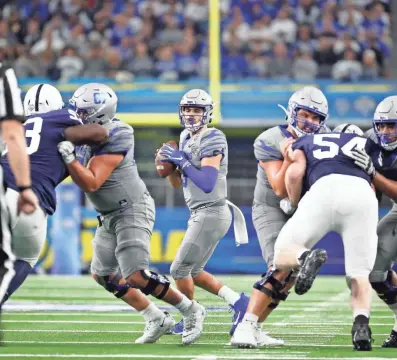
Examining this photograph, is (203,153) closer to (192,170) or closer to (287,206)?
(192,170)

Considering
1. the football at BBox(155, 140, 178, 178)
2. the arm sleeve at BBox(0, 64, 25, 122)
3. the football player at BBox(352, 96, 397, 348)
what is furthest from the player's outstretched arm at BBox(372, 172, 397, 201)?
the arm sleeve at BBox(0, 64, 25, 122)

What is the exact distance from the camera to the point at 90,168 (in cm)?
636

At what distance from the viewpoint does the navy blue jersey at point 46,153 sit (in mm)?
5867

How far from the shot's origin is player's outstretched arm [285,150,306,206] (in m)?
6.03

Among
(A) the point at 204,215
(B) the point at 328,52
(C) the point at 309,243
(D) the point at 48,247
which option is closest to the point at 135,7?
(B) the point at 328,52

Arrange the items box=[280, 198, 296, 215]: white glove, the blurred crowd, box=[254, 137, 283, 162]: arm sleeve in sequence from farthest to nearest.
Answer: the blurred crowd
box=[254, 137, 283, 162]: arm sleeve
box=[280, 198, 296, 215]: white glove

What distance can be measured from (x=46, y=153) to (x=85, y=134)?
0.79 feet

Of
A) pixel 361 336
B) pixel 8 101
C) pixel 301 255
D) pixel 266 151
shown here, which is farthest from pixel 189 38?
pixel 8 101

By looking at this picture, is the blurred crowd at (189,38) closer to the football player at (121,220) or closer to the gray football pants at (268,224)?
the gray football pants at (268,224)

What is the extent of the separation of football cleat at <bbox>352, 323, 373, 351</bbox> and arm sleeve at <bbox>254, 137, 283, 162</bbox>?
1341 mm

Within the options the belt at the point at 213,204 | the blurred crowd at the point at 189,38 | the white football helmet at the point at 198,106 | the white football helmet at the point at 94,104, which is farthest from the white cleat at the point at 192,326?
the blurred crowd at the point at 189,38

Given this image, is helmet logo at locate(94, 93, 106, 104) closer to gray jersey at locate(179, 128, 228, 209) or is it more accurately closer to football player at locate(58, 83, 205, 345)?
football player at locate(58, 83, 205, 345)

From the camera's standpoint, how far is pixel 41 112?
6.23 meters

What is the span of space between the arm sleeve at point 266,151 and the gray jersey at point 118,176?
0.78 m
